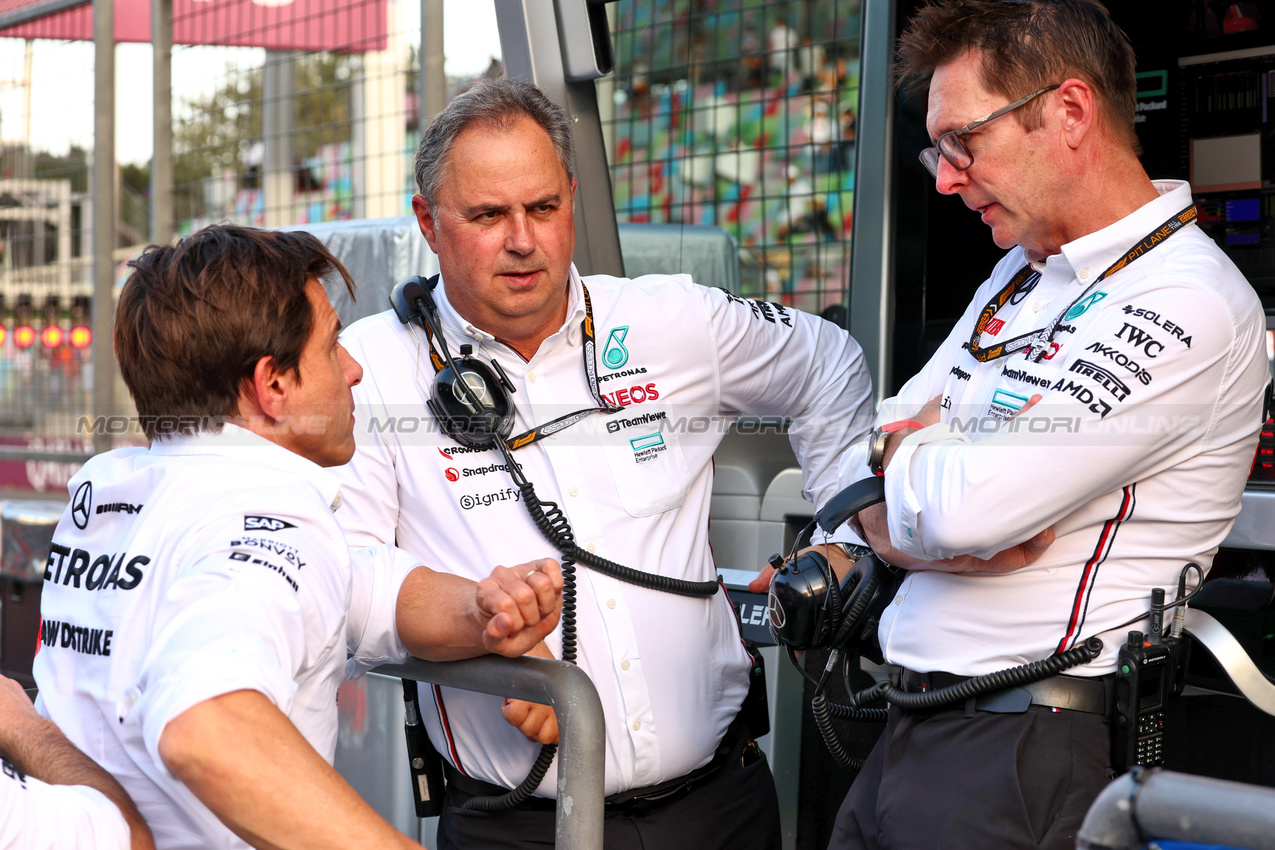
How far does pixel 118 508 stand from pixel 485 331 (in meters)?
0.91

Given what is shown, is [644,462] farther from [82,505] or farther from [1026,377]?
[82,505]

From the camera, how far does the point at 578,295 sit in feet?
7.43

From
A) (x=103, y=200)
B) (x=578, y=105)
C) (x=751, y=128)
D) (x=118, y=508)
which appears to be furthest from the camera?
(x=103, y=200)

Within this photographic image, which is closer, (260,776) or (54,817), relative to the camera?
(260,776)

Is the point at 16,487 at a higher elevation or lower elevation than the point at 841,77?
lower

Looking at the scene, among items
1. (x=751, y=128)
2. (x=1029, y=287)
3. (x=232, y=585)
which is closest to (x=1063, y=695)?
(x=1029, y=287)

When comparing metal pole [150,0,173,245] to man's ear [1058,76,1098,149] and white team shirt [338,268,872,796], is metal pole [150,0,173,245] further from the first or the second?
man's ear [1058,76,1098,149]

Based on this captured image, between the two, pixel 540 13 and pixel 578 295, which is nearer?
pixel 578 295

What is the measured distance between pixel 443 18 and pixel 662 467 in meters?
2.36

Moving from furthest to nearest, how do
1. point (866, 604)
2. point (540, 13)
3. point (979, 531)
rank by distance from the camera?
point (540, 13) < point (866, 604) < point (979, 531)

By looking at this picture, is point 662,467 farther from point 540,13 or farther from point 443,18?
point 443,18

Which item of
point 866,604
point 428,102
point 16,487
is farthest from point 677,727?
point 16,487

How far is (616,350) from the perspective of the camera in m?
2.26

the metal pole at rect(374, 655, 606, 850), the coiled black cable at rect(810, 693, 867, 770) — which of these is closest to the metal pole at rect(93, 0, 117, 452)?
the coiled black cable at rect(810, 693, 867, 770)
